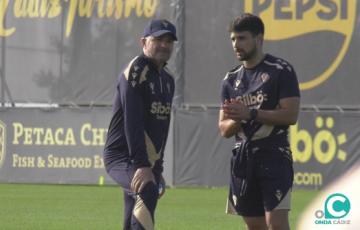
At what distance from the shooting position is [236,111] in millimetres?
7688

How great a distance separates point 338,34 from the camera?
22.9 metres

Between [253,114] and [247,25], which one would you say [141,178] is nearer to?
[253,114]

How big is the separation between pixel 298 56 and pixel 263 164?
605 inches

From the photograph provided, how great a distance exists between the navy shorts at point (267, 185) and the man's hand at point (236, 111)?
0.37 meters

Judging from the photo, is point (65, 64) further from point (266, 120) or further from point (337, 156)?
point (266, 120)

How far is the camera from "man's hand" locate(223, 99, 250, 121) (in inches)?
303

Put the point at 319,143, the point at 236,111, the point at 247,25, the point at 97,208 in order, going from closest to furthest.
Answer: the point at 236,111 < the point at 247,25 < the point at 97,208 < the point at 319,143

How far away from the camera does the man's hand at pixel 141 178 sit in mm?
7961

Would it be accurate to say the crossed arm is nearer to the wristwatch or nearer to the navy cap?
the wristwatch

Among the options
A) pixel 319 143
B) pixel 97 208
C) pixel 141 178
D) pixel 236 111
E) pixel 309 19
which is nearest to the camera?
pixel 236 111

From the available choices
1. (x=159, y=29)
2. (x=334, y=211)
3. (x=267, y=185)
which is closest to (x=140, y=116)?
(x=159, y=29)

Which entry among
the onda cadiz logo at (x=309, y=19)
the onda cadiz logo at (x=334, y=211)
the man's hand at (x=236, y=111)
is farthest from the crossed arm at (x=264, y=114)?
the onda cadiz logo at (x=309, y=19)

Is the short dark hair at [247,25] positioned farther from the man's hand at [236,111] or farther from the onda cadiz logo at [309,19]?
the onda cadiz logo at [309,19]

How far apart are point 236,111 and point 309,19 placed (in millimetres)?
15662
